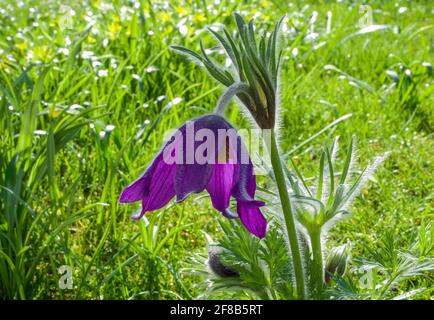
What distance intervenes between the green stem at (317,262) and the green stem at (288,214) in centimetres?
9

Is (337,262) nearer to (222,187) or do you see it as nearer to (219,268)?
(219,268)

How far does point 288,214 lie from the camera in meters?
1.22

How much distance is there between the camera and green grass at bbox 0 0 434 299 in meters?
1.70

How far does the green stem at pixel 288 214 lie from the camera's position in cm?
120

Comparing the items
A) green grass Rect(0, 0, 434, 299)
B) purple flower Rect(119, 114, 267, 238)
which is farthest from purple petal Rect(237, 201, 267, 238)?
green grass Rect(0, 0, 434, 299)

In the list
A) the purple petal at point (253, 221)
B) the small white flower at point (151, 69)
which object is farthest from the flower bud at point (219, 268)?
the small white flower at point (151, 69)

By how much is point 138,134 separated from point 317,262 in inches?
37.5

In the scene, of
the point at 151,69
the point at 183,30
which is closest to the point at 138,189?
the point at 151,69

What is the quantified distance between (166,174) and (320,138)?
1.44 metres

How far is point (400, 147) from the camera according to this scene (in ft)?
7.95

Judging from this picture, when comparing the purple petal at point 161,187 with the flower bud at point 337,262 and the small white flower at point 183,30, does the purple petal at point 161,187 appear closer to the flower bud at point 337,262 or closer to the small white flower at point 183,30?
the flower bud at point 337,262

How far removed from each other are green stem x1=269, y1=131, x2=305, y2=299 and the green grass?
8.2 inches
